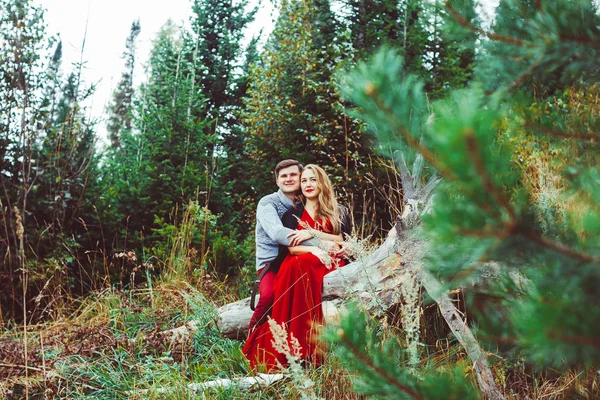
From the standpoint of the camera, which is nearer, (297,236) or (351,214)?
(297,236)

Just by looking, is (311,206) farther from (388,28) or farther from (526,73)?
(388,28)

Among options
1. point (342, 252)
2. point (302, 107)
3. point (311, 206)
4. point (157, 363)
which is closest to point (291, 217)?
point (311, 206)

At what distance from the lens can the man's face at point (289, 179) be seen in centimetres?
433

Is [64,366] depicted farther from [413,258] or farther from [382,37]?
[382,37]

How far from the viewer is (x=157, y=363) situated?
3.69m

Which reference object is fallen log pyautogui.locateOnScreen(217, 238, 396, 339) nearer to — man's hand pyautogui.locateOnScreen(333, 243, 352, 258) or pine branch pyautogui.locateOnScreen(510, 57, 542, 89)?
man's hand pyautogui.locateOnScreen(333, 243, 352, 258)

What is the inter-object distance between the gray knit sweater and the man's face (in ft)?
0.22

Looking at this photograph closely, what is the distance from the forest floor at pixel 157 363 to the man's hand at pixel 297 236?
82 cm

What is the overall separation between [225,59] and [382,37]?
13.1 feet

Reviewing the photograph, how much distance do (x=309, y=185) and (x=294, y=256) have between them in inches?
22.0

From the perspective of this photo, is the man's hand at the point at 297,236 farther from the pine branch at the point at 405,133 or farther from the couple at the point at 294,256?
the pine branch at the point at 405,133

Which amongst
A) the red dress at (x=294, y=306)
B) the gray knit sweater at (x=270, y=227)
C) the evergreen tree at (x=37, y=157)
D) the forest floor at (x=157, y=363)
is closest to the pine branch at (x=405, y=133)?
the forest floor at (x=157, y=363)

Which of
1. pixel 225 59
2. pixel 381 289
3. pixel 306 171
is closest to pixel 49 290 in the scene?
pixel 306 171

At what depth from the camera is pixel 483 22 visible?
114 cm
